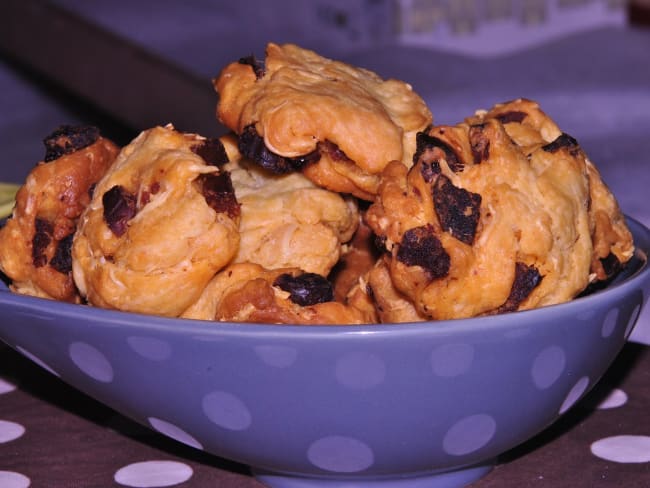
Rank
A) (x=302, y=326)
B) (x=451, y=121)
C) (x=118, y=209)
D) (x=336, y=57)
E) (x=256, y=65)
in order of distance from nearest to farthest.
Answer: (x=302, y=326)
(x=118, y=209)
(x=256, y=65)
(x=451, y=121)
(x=336, y=57)

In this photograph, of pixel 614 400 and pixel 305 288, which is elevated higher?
pixel 305 288

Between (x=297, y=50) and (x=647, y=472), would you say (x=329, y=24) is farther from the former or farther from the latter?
(x=647, y=472)

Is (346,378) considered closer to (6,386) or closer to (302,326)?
(302,326)

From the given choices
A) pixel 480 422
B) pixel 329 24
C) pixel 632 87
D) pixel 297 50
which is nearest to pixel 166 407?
pixel 480 422

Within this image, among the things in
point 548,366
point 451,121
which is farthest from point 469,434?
point 451,121

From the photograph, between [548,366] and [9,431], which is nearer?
[548,366]

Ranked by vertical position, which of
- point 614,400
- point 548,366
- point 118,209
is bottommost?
point 614,400
